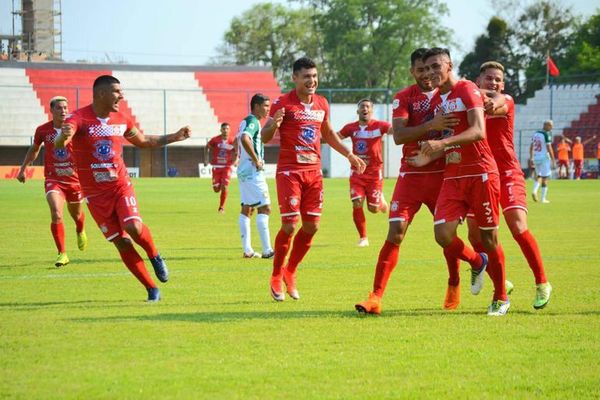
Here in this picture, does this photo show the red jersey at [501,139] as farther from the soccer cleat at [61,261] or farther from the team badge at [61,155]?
the team badge at [61,155]

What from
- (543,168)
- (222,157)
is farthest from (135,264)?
(543,168)

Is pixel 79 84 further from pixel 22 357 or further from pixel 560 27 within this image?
pixel 22 357

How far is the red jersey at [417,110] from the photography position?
30.0ft

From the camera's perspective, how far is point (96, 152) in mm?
10047

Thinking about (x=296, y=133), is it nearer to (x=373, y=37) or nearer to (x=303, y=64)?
(x=303, y=64)

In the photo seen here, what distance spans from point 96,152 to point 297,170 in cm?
205

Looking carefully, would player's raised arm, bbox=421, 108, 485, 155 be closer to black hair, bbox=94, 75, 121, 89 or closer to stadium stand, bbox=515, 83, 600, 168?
black hair, bbox=94, 75, 121, 89

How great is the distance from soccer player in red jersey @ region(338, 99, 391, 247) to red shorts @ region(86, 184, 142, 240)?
754 centimetres

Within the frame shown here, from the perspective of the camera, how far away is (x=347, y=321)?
859cm

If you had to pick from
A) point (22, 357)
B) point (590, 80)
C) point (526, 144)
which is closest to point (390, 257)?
point (22, 357)

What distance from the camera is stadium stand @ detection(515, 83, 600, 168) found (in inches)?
2384

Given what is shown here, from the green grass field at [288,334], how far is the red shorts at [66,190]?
949 millimetres

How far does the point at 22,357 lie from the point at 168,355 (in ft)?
3.34

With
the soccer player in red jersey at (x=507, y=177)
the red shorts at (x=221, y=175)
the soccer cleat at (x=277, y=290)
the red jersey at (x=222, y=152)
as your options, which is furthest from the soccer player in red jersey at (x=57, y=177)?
the red jersey at (x=222, y=152)
